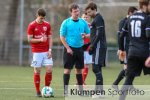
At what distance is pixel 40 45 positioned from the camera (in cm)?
1403

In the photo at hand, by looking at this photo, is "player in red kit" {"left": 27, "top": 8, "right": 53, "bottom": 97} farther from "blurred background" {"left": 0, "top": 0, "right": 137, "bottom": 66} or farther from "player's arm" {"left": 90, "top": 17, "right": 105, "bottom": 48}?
"blurred background" {"left": 0, "top": 0, "right": 137, "bottom": 66}

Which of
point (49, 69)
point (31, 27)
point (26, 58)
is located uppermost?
point (31, 27)

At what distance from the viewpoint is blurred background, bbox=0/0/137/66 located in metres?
31.6

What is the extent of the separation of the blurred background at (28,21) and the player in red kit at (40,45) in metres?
16.8

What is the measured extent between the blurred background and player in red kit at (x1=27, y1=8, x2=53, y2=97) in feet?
55.1

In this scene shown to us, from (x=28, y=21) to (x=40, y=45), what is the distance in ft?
59.4

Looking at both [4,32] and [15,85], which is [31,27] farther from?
[4,32]

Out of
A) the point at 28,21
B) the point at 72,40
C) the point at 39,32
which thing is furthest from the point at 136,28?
the point at 28,21

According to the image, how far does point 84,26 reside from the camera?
13.8 metres

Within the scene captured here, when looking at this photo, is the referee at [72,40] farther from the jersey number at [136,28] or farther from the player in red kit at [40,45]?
the jersey number at [136,28]

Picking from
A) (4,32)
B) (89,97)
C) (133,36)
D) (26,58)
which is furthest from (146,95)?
(4,32)

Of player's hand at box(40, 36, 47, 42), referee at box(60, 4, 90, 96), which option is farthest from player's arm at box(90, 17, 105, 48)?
player's hand at box(40, 36, 47, 42)

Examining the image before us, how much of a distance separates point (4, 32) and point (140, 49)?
2313cm

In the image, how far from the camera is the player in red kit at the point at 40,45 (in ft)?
45.7
